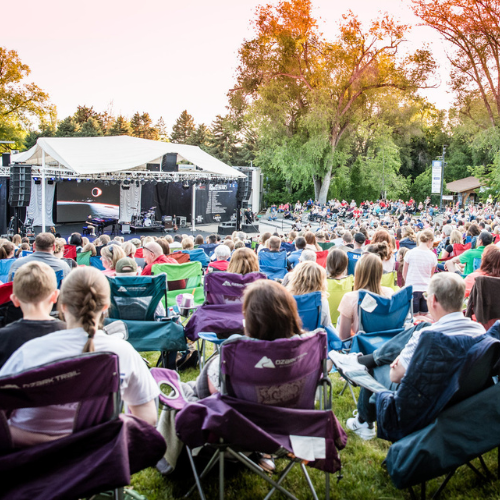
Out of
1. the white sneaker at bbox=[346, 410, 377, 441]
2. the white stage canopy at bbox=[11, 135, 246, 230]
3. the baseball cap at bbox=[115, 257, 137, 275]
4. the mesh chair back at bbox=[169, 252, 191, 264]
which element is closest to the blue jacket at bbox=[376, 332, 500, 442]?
the white sneaker at bbox=[346, 410, 377, 441]

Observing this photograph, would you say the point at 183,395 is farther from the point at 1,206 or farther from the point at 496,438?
the point at 1,206

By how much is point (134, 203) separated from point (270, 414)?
2087 centimetres

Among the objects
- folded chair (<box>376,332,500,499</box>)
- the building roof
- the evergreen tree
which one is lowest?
folded chair (<box>376,332,500,499</box>)

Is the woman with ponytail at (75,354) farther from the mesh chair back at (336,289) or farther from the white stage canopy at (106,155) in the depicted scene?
the white stage canopy at (106,155)

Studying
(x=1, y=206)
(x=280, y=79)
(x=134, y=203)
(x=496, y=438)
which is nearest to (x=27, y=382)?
(x=496, y=438)

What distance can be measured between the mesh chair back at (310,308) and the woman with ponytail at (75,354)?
68.4 inches

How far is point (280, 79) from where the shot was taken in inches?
1284

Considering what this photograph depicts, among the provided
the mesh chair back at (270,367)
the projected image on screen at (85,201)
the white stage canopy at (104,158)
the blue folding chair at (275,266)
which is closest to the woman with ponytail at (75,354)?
the mesh chair back at (270,367)

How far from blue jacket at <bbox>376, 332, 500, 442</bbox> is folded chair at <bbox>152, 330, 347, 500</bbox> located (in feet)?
1.30

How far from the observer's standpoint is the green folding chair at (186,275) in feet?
17.7

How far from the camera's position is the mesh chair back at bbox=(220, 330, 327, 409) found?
2.10 m

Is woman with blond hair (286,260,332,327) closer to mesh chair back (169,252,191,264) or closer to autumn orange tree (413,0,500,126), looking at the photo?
mesh chair back (169,252,191,264)

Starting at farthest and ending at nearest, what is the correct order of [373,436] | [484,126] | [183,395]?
[484,126], [373,436], [183,395]

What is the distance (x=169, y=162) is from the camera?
1848cm
